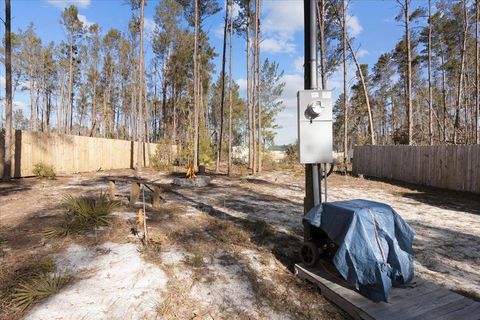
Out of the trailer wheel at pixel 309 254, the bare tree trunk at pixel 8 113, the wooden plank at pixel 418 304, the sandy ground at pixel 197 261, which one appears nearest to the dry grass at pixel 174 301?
the sandy ground at pixel 197 261

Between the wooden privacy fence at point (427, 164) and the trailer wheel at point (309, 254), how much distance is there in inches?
340

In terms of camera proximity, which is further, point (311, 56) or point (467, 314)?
point (311, 56)

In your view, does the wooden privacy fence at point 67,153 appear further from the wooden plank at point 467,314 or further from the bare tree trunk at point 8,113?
the wooden plank at point 467,314

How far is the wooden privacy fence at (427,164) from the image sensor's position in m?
9.09

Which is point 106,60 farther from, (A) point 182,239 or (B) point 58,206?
A: (A) point 182,239

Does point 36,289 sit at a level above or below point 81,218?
below

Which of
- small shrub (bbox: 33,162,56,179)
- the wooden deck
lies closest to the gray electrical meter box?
the wooden deck

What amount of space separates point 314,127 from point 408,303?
192cm

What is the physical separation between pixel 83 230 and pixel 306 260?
3.32 m

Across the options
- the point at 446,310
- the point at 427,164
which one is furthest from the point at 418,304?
the point at 427,164

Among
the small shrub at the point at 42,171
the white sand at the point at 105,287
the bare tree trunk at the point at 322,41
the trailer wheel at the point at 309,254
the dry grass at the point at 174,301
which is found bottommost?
the dry grass at the point at 174,301

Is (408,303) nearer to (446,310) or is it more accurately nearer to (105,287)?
(446,310)

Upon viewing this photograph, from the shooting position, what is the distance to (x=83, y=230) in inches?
169

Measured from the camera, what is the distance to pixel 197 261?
11.2ft
